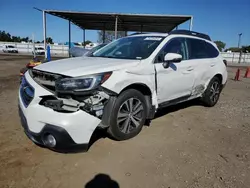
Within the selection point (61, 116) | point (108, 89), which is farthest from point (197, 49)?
point (61, 116)

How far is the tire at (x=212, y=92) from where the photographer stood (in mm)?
4969

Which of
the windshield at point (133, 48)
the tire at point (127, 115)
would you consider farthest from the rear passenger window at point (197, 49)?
the tire at point (127, 115)

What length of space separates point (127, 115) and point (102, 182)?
1.11 m

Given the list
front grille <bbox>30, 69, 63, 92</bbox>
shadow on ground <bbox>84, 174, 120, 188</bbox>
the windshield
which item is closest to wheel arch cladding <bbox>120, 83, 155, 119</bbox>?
the windshield

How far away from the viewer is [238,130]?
3920 mm

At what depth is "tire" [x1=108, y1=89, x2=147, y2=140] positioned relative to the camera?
288 centimetres

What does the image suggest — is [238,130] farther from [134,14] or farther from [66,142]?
[134,14]

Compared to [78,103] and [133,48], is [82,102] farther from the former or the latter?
[133,48]

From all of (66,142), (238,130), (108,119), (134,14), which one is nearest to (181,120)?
(238,130)

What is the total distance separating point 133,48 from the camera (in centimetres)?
380

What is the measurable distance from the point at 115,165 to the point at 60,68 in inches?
58.8

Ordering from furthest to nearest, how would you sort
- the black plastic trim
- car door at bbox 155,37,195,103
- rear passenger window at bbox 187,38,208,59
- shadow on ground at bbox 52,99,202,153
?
1. rear passenger window at bbox 187,38,208,59
2. the black plastic trim
3. car door at bbox 155,37,195,103
4. shadow on ground at bbox 52,99,202,153

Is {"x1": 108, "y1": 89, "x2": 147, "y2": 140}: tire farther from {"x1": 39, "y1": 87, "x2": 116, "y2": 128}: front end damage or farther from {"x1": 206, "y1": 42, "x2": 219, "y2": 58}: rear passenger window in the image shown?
{"x1": 206, "y1": 42, "x2": 219, "y2": 58}: rear passenger window

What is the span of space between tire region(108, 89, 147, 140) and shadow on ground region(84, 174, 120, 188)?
0.73 meters
